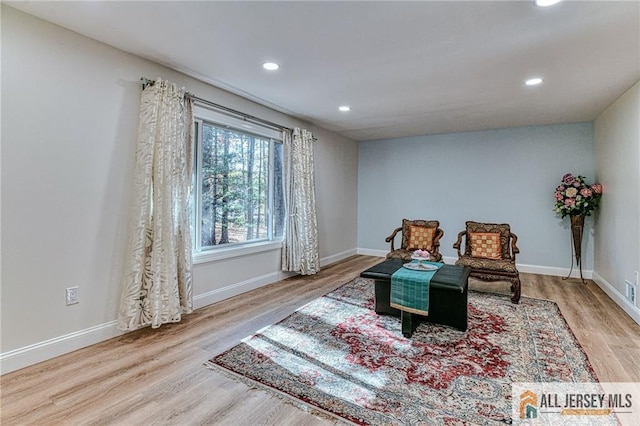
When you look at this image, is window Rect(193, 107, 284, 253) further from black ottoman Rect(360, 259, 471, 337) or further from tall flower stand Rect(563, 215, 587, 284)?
tall flower stand Rect(563, 215, 587, 284)

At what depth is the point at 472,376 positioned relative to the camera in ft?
7.05

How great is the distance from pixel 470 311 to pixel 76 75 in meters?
4.22

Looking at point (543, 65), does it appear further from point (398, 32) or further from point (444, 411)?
point (444, 411)

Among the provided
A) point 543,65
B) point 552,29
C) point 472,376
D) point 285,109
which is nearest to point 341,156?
point 285,109

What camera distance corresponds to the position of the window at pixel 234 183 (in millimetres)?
3502

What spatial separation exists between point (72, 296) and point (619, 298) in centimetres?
544

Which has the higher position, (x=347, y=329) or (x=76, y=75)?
(x=76, y=75)

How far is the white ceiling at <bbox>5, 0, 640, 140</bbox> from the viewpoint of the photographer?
2.09 metres

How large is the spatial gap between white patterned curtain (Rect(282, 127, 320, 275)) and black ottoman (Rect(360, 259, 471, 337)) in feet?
5.47

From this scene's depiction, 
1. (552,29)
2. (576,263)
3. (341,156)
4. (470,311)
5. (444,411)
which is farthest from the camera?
(341,156)

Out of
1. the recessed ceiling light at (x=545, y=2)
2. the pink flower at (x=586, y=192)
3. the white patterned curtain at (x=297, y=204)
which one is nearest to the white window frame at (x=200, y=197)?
the white patterned curtain at (x=297, y=204)

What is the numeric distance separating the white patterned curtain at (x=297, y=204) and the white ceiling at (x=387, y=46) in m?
0.75

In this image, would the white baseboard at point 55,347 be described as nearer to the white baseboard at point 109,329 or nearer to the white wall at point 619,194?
the white baseboard at point 109,329

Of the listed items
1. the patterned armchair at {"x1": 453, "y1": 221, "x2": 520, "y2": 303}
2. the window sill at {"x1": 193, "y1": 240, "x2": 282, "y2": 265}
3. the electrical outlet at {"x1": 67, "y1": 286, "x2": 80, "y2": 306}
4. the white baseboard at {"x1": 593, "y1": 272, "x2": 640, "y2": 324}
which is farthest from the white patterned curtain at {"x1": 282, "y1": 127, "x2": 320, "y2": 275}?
the white baseboard at {"x1": 593, "y1": 272, "x2": 640, "y2": 324}
